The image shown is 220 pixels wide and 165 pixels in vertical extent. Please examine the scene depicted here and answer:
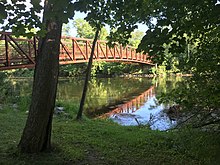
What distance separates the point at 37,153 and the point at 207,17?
263cm

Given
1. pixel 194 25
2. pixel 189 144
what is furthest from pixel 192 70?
pixel 189 144

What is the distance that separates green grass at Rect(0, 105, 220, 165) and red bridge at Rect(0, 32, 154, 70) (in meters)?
1.32

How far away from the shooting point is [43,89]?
371 centimetres

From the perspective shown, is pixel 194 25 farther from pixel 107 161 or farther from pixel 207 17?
pixel 107 161

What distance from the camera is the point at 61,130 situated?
18.7 feet

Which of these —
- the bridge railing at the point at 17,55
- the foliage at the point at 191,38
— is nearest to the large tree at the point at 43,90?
the foliage at the point at 191,38

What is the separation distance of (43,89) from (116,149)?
1540 millimetres

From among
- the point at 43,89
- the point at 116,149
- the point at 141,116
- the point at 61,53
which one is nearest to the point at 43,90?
the point at 43,89

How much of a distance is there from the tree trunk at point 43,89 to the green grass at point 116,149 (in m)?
0.20

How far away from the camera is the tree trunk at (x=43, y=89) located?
146 inches

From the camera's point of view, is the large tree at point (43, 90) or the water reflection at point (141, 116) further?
the water reflection at point (141, 116)

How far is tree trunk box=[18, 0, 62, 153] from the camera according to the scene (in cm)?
371

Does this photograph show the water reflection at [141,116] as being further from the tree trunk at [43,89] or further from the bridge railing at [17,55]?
the tree trunk at [43,89]

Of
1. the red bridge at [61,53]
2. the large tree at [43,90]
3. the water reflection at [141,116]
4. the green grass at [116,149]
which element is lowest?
the water reflection at [141,116]
